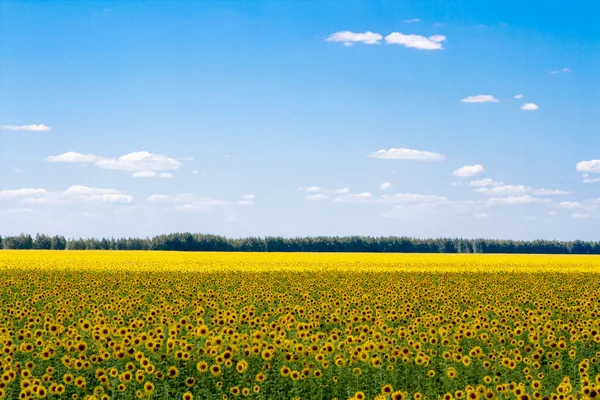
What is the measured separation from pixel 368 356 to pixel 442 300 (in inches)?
517

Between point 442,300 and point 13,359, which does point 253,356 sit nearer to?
point 13,359

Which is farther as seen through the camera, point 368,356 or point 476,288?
point 476,288

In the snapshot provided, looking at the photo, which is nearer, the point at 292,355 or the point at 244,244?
the point at 292,355

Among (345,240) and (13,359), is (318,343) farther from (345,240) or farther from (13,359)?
(345,240)

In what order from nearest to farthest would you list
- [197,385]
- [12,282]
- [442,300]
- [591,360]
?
[197,385], [591,360], [442,300], [12,282]

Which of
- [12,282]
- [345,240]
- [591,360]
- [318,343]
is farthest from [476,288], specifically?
[345,240]

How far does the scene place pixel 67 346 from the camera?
1529 cm

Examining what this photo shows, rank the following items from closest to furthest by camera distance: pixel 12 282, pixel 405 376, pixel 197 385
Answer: pixel 197 385, pixel 405 376, pixel 12 282

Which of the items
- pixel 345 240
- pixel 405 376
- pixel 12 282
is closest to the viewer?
pixel 405 376

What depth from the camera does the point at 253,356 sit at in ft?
49.5

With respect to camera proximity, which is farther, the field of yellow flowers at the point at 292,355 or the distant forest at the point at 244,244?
the distant forest at the point at 244,244

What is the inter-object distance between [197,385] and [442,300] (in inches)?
592

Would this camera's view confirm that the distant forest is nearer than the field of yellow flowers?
No

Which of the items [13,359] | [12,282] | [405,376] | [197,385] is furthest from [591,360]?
[12,282]
